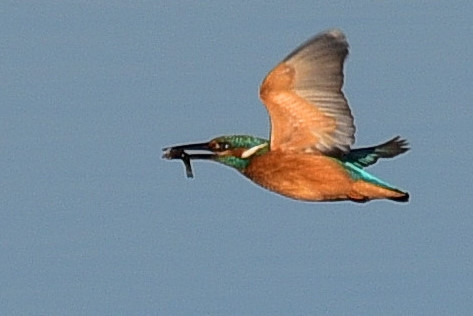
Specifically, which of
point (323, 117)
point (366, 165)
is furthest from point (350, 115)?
point (366, 165)

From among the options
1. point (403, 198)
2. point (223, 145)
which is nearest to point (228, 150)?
point (223, 145)

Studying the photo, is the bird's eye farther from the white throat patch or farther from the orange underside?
the orange underside

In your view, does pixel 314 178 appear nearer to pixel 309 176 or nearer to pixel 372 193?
pixel 309 176

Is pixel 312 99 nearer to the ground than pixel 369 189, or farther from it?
farther from it

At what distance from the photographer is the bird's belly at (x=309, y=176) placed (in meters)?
9.94

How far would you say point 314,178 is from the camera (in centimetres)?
993

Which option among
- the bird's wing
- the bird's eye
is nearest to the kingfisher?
the bird's wing

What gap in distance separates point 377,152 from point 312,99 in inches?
42.8

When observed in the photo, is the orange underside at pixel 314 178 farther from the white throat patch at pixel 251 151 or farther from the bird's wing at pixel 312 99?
the white throat patch at pixel 251 151

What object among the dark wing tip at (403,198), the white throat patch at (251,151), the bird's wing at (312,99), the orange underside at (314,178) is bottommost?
the dark wing tip at (403,198)

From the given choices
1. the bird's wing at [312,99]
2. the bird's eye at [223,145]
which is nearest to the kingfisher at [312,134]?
the bird's wing at [312,99]

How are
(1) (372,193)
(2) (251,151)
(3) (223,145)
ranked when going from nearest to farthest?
1. (1) (372,193)
2. (2) (251,151)
3. (3) (223,145)

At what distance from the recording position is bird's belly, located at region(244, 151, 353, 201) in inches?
391

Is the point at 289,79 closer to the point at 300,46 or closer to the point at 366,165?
the point at 300,46
